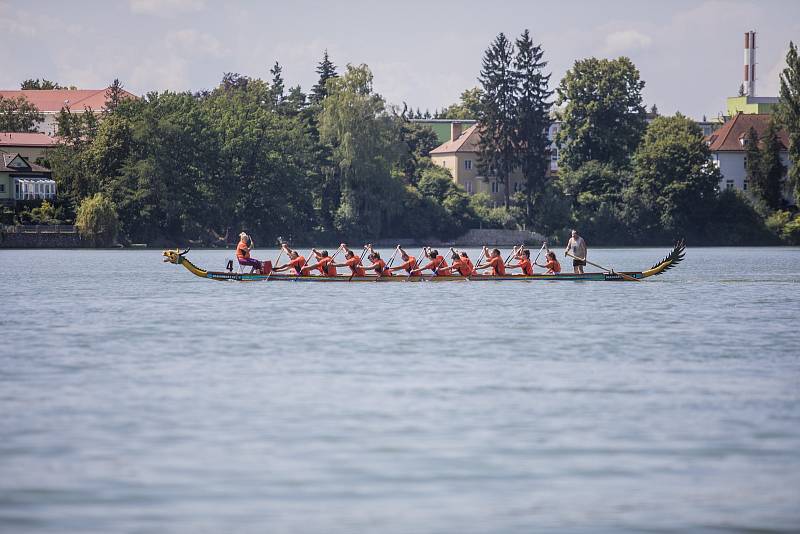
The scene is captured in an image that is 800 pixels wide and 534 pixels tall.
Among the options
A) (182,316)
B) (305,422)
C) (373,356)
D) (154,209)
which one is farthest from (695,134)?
(305,422)

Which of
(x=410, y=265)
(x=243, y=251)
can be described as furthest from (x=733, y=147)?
(x=243, y=251)

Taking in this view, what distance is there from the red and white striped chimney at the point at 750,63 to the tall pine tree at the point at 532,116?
49752 millimetres

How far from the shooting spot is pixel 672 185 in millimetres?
111062

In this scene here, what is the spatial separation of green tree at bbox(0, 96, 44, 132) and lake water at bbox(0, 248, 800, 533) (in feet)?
351

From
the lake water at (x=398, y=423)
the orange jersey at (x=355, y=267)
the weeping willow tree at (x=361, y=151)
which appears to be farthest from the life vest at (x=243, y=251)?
the weeping willow tree at (x=361, y=151)

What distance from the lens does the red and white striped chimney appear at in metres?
159

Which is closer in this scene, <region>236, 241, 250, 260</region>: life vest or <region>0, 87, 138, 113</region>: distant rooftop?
<region>236, 241, 250, 260</region>: life vest

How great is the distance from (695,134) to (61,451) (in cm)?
10373

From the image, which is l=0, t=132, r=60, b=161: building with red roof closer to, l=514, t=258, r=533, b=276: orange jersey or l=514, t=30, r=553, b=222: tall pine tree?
l=514, t=30, r=553, b=222: tall pine tree

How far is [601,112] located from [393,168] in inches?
758

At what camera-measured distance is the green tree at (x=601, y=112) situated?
116000 mm

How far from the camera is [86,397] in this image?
1933 cm

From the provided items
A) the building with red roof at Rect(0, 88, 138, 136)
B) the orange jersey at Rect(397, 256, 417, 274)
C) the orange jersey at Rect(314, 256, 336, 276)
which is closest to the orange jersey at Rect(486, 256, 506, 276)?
the orange jersey at Rect(397, 256, 417, 274)

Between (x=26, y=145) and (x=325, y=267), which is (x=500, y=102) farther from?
(x=325, y=267)
